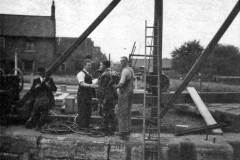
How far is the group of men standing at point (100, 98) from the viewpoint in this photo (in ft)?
21.8

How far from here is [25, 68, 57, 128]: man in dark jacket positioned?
7.33 meters

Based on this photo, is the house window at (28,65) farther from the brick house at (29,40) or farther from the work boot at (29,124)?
the work boot at (29,124)

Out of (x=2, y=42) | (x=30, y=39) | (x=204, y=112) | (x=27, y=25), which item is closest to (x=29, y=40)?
(x=30, y=39)

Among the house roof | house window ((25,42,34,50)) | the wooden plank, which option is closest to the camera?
the wooden plank

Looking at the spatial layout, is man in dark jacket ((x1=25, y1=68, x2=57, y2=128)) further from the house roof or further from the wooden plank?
the house roof

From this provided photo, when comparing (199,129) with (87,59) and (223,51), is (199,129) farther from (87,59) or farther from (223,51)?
(223,51)

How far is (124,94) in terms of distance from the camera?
21.7ft

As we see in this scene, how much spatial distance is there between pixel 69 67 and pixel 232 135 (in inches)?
1443

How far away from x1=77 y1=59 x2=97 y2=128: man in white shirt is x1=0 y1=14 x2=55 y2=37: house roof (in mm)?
34520

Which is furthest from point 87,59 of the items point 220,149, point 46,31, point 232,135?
point 46,31

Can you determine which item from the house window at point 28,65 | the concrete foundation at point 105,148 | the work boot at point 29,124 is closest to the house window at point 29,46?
the house window at point 28,65

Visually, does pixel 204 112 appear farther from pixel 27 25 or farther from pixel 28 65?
pixel 27 25

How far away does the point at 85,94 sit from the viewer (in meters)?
7.21

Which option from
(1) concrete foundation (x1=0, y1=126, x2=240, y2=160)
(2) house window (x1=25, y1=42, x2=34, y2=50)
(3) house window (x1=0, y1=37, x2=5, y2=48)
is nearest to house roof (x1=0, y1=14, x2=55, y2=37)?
(3) house window (x1=0, y1=37, x2=5, y2=48)
